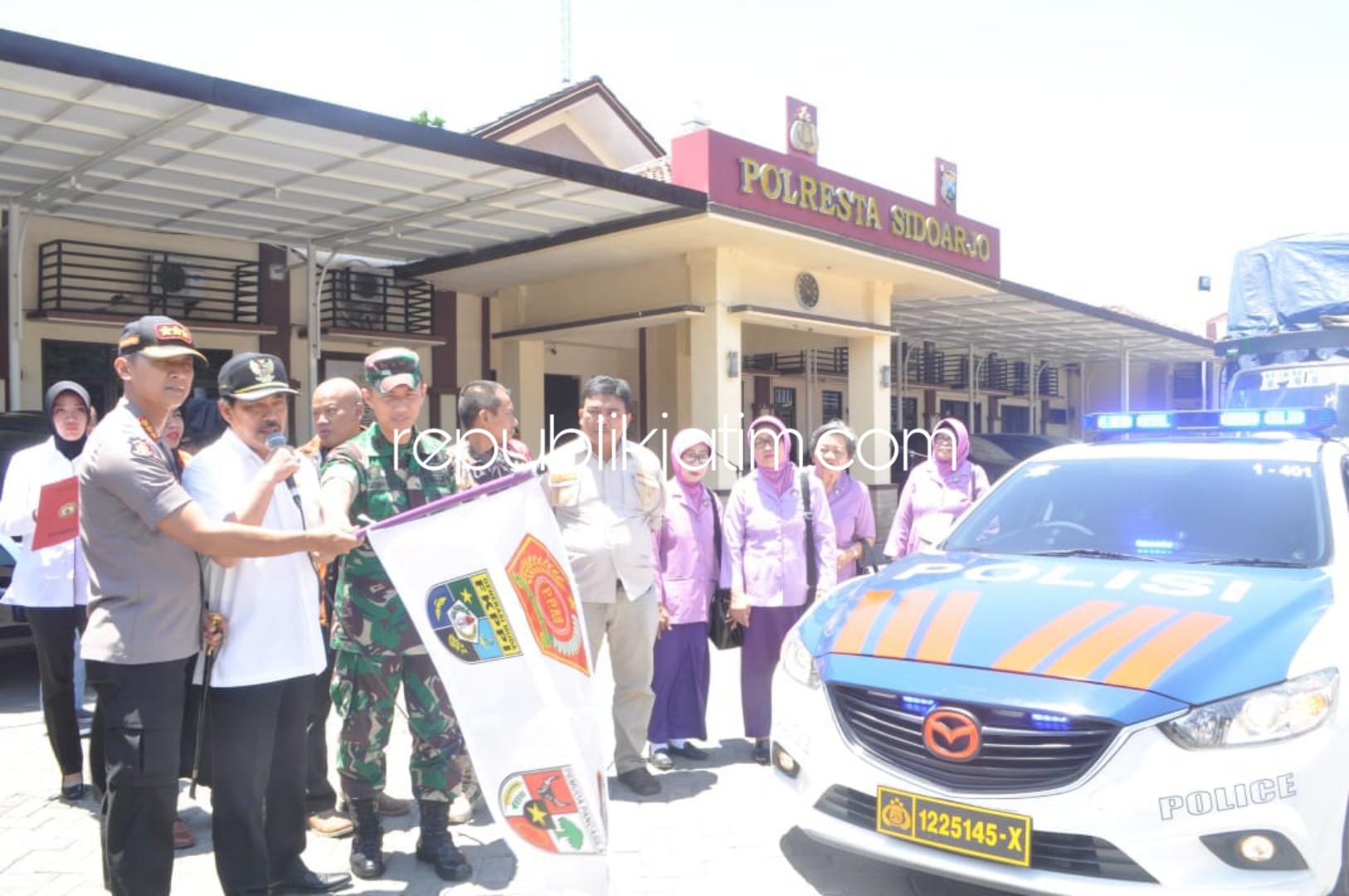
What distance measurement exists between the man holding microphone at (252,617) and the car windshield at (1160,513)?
2659 mm

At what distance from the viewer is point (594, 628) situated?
4367 millimetres

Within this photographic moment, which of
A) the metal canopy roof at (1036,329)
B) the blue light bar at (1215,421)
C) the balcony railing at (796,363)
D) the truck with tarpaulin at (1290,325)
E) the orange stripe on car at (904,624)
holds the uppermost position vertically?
the metal canopy roof at (1036,329)

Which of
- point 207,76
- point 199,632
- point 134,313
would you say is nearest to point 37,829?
point 199,632

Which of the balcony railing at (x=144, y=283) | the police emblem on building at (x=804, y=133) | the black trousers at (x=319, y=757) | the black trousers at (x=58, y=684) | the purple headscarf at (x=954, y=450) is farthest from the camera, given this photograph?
the police emblem on building at (x=804, y=133)

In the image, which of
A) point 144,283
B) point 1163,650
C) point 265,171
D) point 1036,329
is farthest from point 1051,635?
point 1036,329

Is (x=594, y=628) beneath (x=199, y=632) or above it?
beneath

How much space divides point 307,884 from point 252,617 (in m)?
1.02

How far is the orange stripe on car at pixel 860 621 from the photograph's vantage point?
328cm

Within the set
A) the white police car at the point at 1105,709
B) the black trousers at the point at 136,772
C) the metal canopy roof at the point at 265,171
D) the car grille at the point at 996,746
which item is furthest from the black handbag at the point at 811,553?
the metal canopy roof at the point at 265,171

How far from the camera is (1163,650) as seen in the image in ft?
9.24

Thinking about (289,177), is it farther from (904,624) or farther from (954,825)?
(954,825)

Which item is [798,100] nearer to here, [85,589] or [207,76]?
[207,76]

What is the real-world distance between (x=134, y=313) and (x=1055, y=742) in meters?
11.8

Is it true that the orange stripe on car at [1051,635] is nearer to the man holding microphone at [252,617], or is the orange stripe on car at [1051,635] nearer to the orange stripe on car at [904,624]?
the orange stripe on car at [904,624]
